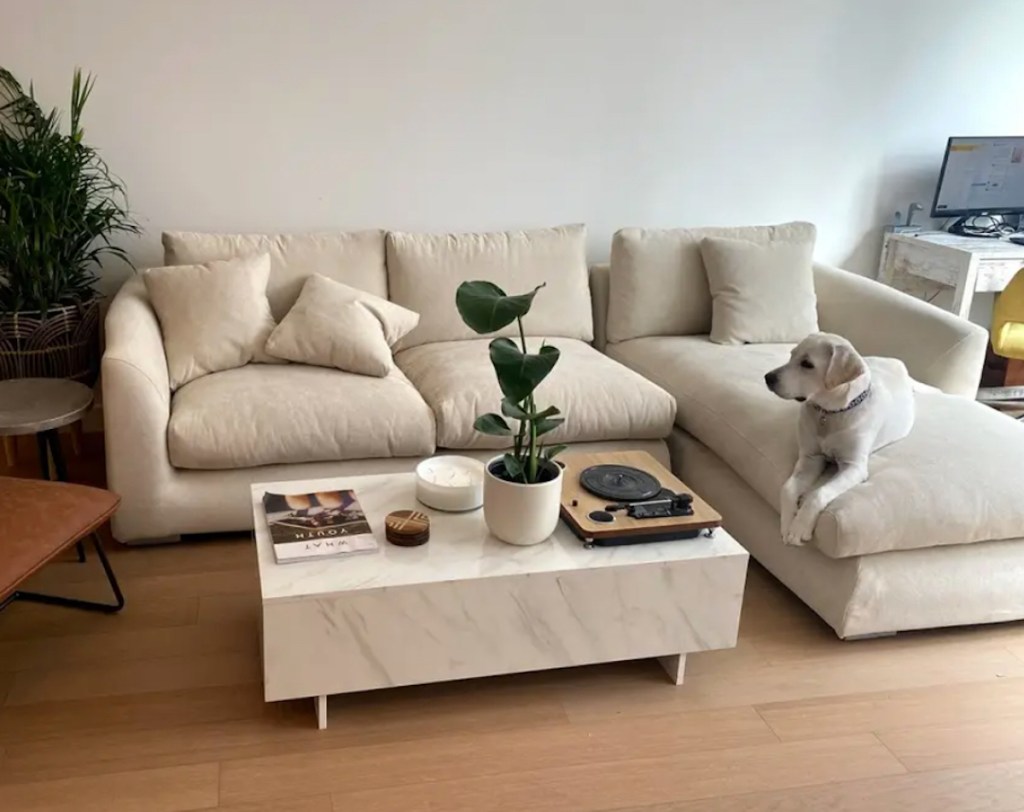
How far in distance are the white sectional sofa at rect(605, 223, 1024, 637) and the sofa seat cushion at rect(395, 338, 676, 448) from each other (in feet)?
0.56

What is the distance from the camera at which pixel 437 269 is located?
334 centimetres

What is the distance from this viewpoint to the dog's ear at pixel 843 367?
2420mm

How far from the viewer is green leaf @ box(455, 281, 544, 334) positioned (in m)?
1.82

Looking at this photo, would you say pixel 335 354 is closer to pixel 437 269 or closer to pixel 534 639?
pixel 437 269

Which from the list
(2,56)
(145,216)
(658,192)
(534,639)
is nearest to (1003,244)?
(658,192)

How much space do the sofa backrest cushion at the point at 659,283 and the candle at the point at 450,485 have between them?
1.40 meters

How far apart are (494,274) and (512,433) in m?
1.44

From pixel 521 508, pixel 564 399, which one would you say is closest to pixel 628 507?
pixel 521 508

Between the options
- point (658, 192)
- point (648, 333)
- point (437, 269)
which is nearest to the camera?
point (437, 269)

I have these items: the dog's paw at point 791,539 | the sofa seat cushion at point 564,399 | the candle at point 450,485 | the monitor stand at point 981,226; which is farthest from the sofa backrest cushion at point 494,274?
the monitor stand at point 981,226

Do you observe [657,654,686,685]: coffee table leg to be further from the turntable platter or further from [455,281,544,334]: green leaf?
[455,281,544,334]: green leaf

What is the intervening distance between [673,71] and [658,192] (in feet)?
1.57

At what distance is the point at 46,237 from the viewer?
286 cm

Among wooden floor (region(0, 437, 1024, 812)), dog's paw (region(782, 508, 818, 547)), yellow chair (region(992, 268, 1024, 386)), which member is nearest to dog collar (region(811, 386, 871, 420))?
dog's paw (region(782, 508, 818, 547))
